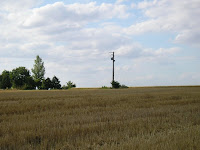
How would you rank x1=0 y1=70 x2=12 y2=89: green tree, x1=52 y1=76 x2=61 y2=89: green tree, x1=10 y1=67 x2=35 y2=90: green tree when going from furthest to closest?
x1=0 y1=70 x2=12 y2=89: green tree → x1=52 y1=76 x2=61 y2=89: green tree → x1=10 y1=67 x2=35 y2=90: green tree

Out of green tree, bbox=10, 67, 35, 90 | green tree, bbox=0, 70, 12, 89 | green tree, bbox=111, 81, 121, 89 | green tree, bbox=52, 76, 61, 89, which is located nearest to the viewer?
green tree, bbox=111, 81, 121, 89

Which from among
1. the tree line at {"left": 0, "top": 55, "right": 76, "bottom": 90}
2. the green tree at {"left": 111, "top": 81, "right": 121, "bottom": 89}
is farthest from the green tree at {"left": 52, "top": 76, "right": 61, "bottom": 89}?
the green tree at {"left": 111, "top": 81, "right": 121, "bottom": 89}

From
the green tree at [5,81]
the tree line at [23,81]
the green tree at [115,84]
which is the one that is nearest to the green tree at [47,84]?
the tree line at [23,81]

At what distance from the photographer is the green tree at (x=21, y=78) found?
200ft

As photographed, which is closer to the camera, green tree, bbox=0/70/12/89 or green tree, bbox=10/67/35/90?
green tree, bbox=10/67/35/90

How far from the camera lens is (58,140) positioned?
5.80 meters

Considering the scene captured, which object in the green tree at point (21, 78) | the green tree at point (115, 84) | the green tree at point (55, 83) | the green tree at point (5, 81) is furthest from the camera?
the green tree at point (5, 81)

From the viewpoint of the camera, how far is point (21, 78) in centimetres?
6406

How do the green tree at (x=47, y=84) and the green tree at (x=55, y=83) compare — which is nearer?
the green tree at (x=47, y=84)

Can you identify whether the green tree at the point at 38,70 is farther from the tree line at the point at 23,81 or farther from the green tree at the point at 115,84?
the green tree at the point at 115,84

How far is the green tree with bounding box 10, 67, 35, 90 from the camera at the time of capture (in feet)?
200

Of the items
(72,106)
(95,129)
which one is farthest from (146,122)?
(72,106)

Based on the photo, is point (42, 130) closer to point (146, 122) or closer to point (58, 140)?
point (58, 140)

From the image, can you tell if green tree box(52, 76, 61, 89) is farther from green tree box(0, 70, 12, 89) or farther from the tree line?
green tree box(0, 70, 12, 89)
